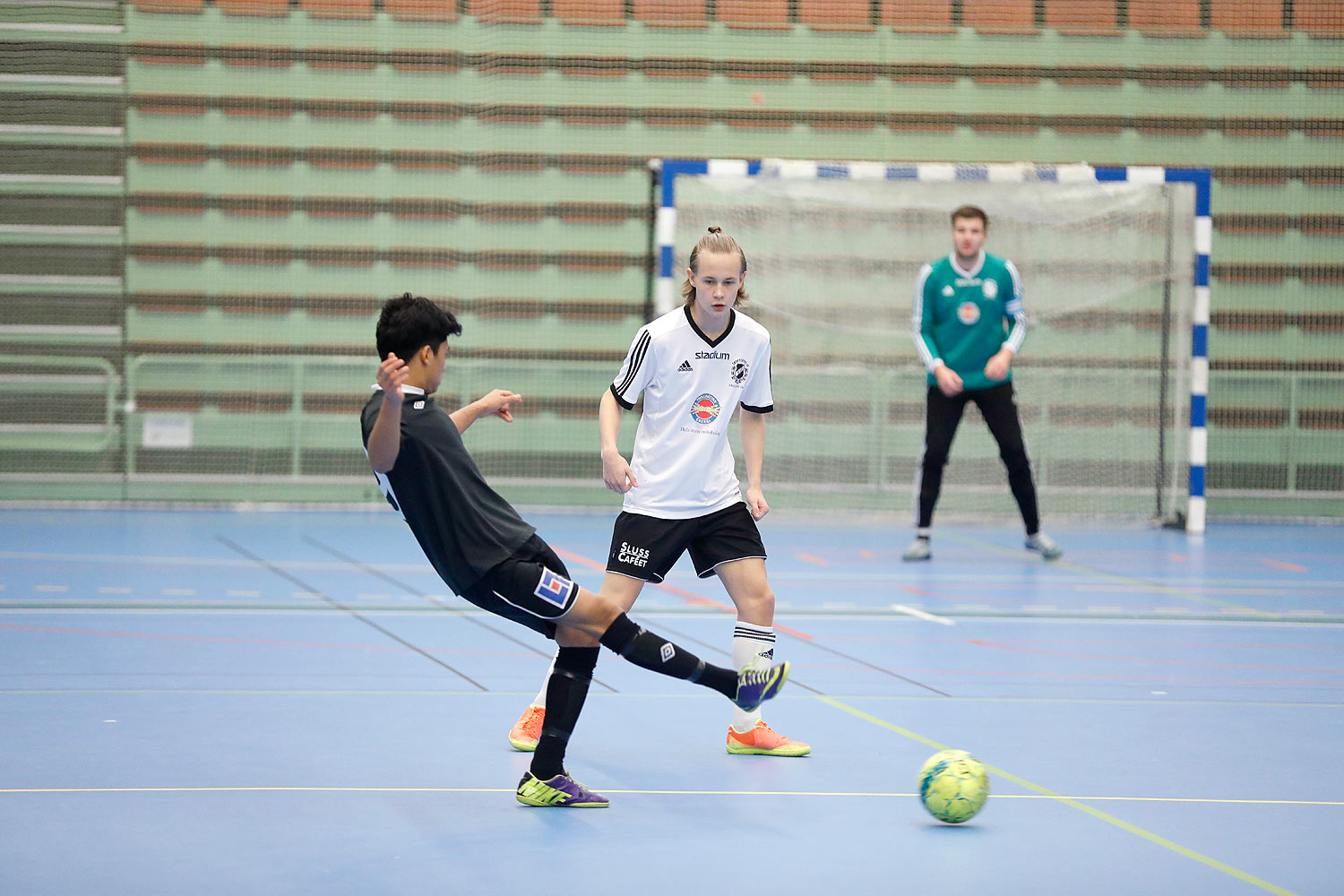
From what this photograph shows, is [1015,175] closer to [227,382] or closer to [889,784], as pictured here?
[227,382]

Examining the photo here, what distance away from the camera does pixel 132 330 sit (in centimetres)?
1221

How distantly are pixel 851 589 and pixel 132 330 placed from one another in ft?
24.1

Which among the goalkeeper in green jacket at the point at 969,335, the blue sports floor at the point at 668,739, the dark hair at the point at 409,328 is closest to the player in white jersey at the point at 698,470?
the blue sports floor at the point at 668,739

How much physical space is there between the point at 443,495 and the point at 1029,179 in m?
7.84

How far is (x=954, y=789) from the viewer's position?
339 cm

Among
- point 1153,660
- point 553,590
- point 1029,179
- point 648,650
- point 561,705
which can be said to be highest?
point 1029,179

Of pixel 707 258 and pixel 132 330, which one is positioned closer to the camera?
pixel 707 258

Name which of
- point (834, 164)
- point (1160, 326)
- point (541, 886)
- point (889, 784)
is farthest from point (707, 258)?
point (1160, 326)

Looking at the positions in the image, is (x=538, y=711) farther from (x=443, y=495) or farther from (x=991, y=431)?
(x=991, y=431)

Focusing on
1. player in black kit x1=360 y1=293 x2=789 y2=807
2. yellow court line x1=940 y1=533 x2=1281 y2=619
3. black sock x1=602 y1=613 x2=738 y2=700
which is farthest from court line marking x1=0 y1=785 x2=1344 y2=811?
yellow court line x1=940 y1=533 x2=1281 y2=619

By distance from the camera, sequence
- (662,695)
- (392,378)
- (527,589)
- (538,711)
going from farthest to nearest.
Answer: (662,695) < (538,711) < (527,589) < (392,378)

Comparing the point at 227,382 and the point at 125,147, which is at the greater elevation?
the point at 125,147

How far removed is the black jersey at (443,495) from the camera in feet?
11.5

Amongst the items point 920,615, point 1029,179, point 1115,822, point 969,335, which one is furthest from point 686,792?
point 1029,179
